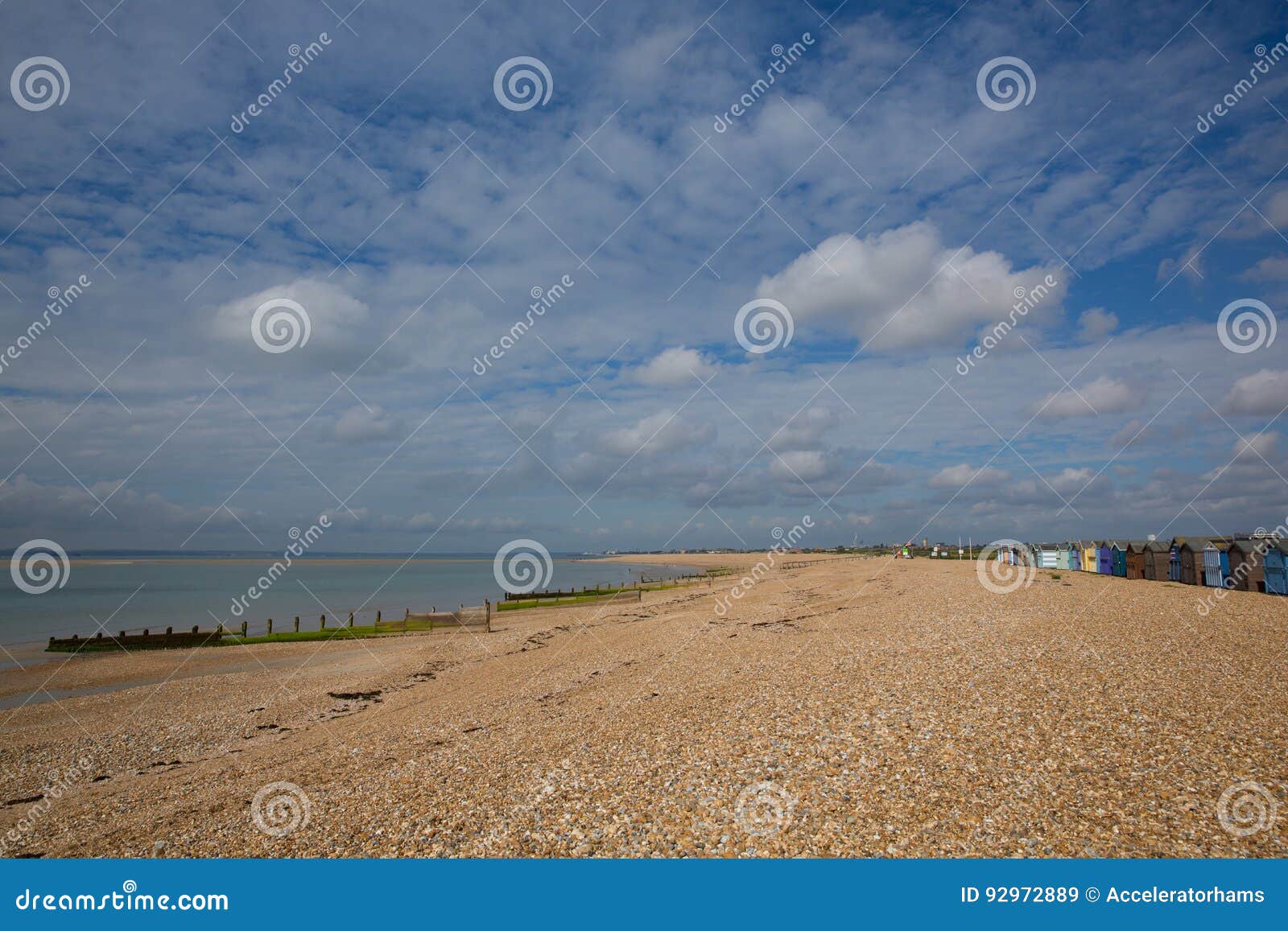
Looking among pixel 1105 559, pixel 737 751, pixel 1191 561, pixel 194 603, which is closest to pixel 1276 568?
pixel 1191 561

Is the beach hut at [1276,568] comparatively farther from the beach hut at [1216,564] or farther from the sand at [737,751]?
the sand at [737,751]

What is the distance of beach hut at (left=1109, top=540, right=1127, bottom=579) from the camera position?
128 feet

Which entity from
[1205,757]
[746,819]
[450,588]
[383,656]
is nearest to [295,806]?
[746,819]

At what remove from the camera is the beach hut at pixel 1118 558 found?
39.0 metres

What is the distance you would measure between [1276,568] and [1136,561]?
1219 cm

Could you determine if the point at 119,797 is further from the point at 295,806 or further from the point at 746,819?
the point at 746,819

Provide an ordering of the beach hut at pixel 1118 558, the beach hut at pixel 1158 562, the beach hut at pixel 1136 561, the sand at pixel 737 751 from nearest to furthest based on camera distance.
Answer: the sand at pixel 737 751
the beach hut at pixel 1158 562
the beach hut at pixel 1136 561
the beach hut at pixel 1118 558

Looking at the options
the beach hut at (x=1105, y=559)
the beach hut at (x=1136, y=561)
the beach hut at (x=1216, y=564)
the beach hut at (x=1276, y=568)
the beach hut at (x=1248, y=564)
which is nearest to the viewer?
the beach hut at (x=1276, y=568)

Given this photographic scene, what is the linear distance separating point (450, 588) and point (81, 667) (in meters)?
46.2

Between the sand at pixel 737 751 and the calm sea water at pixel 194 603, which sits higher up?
the calm sea water at pixel 194 603

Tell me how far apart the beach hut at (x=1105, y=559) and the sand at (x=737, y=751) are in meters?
21.2

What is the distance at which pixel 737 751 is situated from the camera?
9289 mm

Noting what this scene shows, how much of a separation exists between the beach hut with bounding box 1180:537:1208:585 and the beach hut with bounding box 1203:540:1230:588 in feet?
1.56

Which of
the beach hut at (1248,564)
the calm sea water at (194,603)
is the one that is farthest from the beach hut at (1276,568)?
the calm sea water at (194,603)
